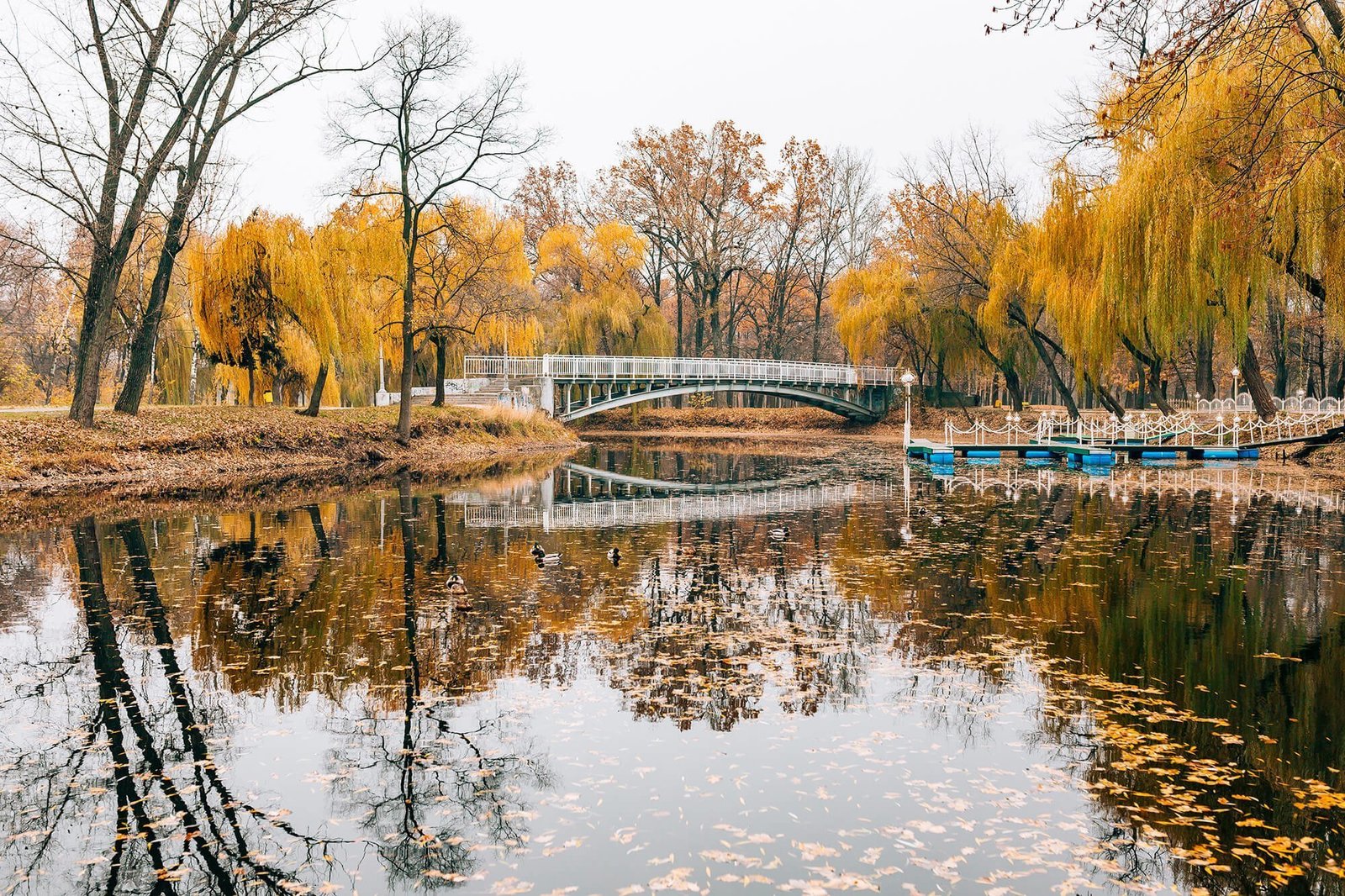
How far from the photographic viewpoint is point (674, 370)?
144 ft

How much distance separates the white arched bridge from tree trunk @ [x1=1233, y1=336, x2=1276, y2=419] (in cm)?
2296

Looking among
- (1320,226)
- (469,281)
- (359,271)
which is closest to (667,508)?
(1320,226)

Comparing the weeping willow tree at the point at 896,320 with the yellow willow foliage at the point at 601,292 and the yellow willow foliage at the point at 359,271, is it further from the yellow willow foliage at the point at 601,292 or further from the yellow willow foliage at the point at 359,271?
the yellow willow foliage at the point at 359,271

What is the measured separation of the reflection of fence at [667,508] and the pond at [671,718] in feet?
9.93

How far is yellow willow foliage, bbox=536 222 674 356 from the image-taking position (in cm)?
4631

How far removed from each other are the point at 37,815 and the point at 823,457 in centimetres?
2977

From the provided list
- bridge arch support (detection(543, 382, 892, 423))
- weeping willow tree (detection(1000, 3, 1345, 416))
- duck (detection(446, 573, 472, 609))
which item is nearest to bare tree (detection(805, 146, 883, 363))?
bridge arch support (detection(543, 382, 892, 423))

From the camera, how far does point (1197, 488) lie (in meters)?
20.0

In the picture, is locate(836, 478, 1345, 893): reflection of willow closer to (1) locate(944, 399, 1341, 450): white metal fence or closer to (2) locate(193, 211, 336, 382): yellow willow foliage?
(1) locate(944, 399, 1341, 450): white metal fence

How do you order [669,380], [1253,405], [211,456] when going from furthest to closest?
1. [669,380]
2. [1253,405]
3. [211,456]

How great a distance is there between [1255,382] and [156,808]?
1055 inches

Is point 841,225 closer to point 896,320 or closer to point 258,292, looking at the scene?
point 896,320

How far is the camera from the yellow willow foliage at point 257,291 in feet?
83.2

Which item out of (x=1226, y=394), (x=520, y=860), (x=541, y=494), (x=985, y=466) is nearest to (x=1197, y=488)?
(x=985, y=466)
